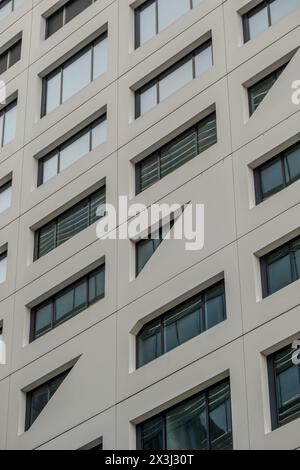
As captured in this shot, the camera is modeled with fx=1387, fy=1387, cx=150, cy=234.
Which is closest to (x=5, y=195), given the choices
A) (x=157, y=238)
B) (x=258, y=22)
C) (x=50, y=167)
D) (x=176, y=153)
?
(x=50, y=167)

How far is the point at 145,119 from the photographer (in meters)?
42.3

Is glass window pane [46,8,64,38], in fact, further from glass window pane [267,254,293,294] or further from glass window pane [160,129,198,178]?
glass window pane [267,254,293,294]

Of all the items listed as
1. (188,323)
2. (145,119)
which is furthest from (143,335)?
(145,119)

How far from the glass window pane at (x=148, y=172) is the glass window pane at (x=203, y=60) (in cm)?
289

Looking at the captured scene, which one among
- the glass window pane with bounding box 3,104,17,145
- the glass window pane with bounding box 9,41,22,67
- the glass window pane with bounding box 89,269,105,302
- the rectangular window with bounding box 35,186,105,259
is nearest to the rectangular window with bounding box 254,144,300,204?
the glass window pane with bounding box 89,269,105,302

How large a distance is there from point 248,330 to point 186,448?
136 inches

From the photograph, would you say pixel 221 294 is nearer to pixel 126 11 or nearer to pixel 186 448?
pixel 186 448

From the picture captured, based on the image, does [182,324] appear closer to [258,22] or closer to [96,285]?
[96,285]

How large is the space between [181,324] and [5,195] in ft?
38.9

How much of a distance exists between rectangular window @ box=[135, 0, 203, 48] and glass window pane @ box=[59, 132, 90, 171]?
11.5 feet

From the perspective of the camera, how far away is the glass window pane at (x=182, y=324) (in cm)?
3725

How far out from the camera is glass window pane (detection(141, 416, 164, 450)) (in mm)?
36469

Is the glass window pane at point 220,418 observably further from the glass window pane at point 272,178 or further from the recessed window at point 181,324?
the glass window pane at point 272,178

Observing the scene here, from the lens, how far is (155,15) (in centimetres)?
4469
